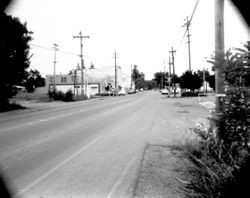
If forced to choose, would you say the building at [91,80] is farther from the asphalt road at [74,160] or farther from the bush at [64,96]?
the asphalt road at [74,160]

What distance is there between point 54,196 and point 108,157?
220 cm

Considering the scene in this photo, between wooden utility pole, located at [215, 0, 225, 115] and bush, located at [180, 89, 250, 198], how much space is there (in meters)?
0.39

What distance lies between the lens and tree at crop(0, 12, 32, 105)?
799 inches

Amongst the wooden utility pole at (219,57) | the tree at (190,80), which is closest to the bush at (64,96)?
the tree at (190,80)

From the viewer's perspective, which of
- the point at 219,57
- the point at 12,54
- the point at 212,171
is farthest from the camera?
the point at 12,54

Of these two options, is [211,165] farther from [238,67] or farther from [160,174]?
[238,67]

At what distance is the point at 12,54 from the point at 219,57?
2088 centimetres

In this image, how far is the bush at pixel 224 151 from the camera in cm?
346

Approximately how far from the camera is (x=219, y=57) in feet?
15.9

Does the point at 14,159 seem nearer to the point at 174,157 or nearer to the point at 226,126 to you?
the point at 174,157

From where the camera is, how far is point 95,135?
8406 millimetres

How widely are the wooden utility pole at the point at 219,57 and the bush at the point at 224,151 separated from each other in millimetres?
395

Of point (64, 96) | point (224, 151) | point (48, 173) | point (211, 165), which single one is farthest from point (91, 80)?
point (211, 165)

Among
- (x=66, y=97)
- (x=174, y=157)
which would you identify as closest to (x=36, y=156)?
(x=174, y=157)
